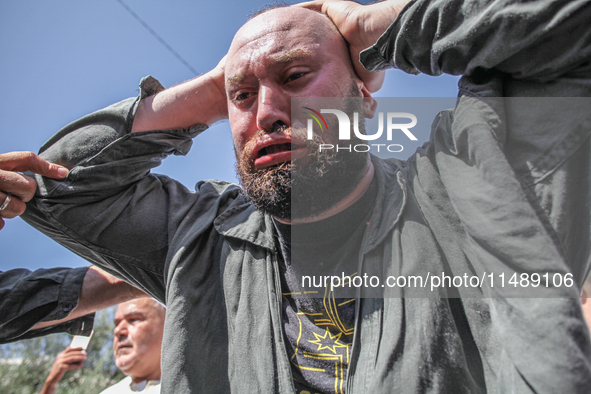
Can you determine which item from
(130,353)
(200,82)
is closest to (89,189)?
(200,82)

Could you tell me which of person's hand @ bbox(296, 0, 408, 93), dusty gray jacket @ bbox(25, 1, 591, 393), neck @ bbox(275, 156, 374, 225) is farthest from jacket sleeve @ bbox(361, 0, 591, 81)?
neck @ bbox(275, 156, 374, 225)

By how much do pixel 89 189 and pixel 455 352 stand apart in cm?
177

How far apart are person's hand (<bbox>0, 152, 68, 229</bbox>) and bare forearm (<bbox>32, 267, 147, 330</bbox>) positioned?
657mm

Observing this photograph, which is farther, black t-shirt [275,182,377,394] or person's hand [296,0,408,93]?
person's hand [296,0,408,93]

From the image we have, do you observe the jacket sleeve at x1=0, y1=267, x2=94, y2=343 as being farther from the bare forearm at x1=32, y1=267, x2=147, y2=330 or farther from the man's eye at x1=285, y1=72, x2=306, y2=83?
the man's eye at x1=285, y1=72, x2=306, y2=83

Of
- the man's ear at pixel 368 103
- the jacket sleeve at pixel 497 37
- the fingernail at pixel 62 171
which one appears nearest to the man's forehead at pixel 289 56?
the man's ear at pixel 368 103

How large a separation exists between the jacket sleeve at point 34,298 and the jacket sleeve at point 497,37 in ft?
7.03

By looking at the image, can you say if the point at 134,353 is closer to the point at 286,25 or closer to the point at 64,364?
the point at 64,364

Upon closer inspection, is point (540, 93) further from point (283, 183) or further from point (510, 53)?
point (283, 183)

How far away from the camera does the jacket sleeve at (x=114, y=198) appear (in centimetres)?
185

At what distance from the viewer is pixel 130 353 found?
15.8ft

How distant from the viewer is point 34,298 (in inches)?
79.7

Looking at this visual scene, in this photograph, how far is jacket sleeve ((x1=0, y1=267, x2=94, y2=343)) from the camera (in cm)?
196

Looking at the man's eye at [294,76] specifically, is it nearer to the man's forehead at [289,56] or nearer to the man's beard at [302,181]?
the man's forehead at [289,56]
